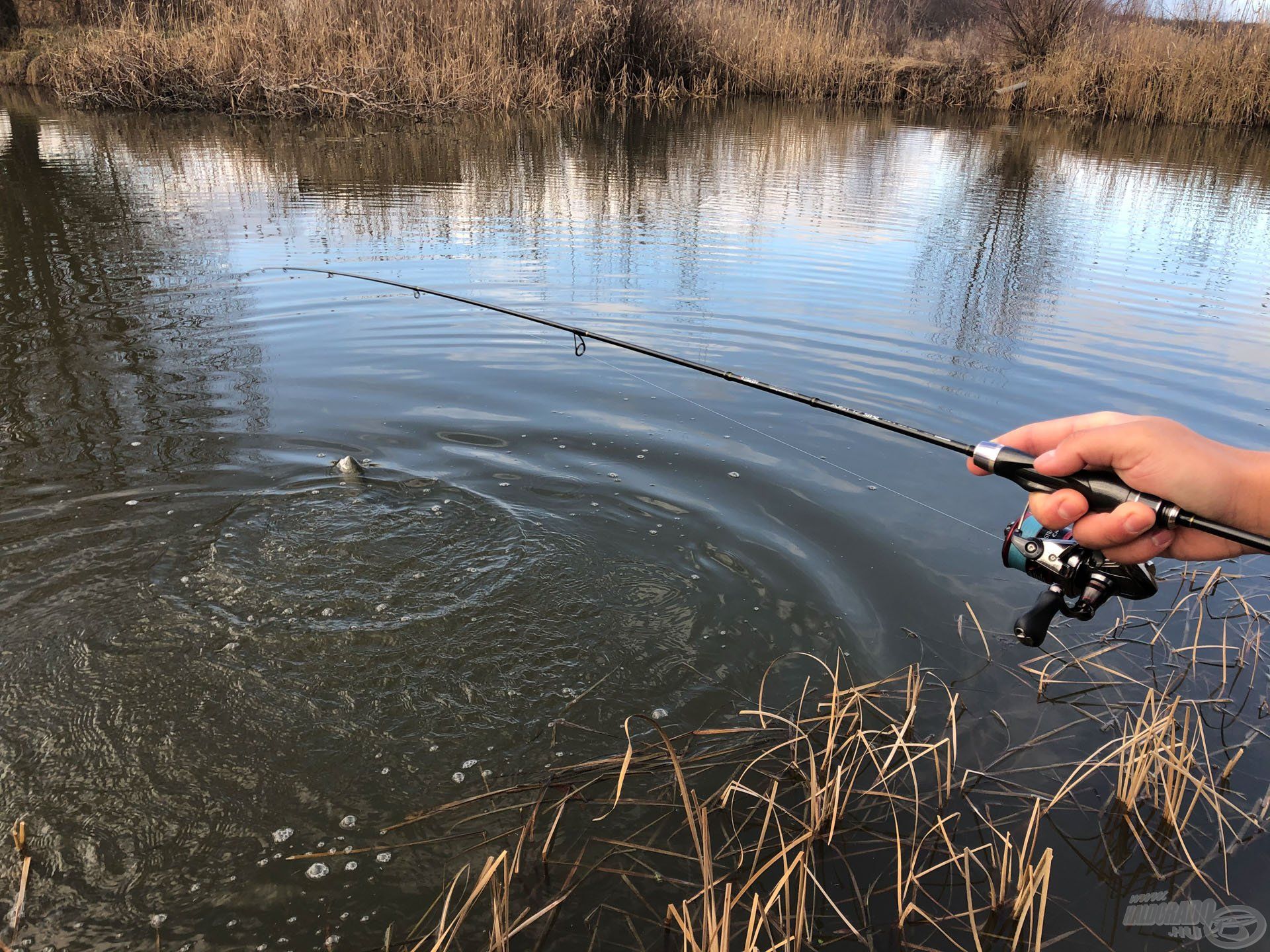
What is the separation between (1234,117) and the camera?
18969mm

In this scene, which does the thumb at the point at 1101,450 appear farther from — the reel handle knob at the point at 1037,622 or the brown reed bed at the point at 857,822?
the brown reed bed at the point at 857,822

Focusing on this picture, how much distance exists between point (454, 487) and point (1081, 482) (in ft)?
10.1

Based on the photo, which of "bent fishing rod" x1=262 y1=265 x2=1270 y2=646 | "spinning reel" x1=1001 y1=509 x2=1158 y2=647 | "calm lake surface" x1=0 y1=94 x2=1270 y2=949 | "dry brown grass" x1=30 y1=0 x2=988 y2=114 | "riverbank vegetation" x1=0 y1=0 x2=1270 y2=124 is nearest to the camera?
"bent fishing rod" x1=262 y1=265 x2=1270 y2=646

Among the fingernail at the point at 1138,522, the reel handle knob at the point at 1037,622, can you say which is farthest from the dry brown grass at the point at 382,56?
the fingernail at the point at 1138,522

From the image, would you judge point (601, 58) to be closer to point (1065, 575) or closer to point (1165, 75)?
point (1165, 75)

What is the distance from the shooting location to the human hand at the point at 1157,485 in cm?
182

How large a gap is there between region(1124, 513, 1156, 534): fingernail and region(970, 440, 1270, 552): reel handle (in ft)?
0.05

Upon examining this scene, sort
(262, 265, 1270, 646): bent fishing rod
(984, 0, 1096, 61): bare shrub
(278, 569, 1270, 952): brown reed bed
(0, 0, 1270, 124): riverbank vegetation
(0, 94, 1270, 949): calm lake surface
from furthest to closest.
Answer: (984, 0, 1096, 61): bare shrub < (0, 0, 1270, 124): riverbank vegetation < (0, 94, 1270, 949): calm lake surface < (278, 569, 1270, 952): brown reed bed < (262, 265, 1270, 646): bent fishing rod

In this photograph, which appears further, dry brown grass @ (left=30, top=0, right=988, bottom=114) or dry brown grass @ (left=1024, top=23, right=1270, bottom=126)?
dry brown grass @ (left=1024, top=23, right=1270, bottom=126)

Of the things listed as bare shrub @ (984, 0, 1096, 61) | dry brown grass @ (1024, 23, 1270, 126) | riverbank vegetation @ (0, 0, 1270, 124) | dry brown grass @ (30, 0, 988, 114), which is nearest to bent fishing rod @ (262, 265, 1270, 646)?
dry brown grass @ (30, 0, 988, 114)

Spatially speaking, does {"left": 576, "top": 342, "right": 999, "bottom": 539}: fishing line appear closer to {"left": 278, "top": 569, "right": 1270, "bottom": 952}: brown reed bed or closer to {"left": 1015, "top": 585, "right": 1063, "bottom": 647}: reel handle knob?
{"left": 278, "top": 569, "right": 1270, "bottom": 952}: brown reed bed

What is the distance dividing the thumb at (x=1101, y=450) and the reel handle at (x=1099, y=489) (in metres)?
0.03

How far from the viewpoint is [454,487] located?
4.40 metres

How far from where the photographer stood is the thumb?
6.02ft
